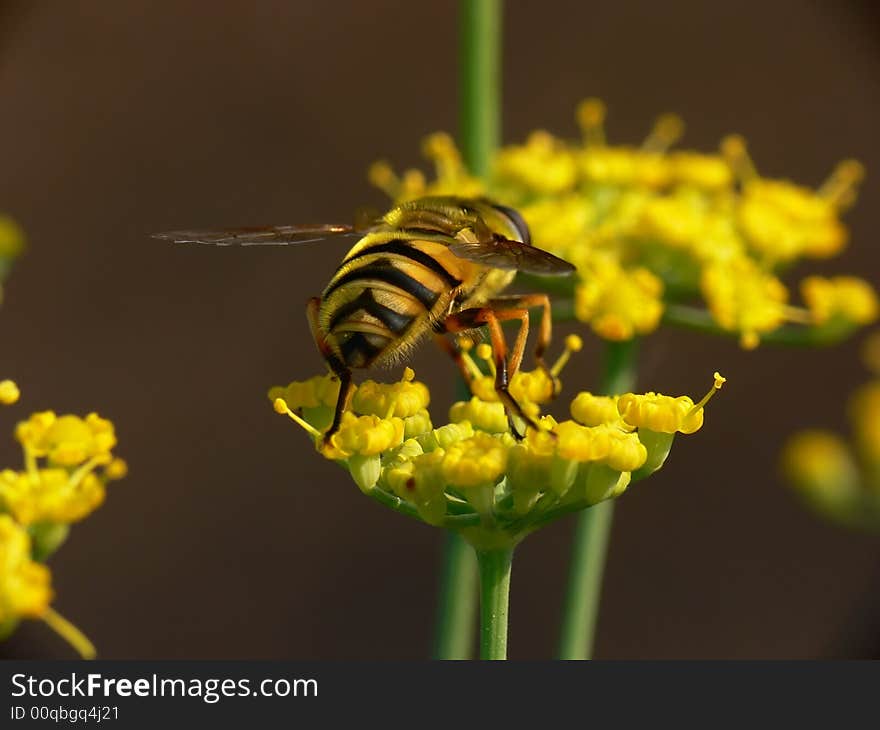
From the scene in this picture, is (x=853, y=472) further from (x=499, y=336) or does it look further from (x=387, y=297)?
(x=387, y=297)

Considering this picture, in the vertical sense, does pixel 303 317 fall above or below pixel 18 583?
above

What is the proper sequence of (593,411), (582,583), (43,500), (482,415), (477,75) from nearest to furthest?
(43,500), (593,411), (482,415), (582,583), (477,75)

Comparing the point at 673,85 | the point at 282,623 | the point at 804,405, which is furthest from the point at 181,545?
the point at 673,85

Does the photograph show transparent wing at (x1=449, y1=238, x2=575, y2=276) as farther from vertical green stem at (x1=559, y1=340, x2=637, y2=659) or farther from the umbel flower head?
vertical green stem at (x1=559, y1=340, x2=637, y2=659)

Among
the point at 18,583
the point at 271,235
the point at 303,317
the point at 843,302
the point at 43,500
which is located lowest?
the point at 18,583

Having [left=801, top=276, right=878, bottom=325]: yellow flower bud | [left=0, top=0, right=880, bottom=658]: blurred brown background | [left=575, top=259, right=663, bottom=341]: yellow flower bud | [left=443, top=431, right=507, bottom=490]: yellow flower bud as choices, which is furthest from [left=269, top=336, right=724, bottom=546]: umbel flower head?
[left=0, top=0, right=880, bottom=658]: blurred brown background

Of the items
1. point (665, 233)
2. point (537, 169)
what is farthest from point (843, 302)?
point (537, 169)

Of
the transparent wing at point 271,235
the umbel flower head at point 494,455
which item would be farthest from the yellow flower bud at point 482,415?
the transparent wing at point 271,235
